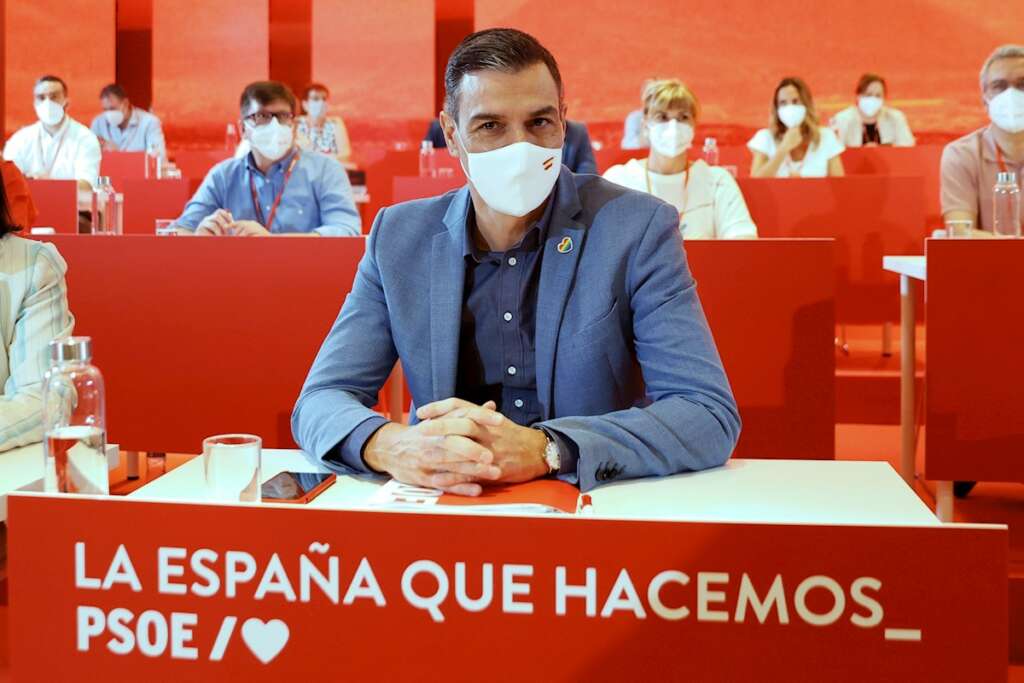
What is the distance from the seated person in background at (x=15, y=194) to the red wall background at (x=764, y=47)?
9341mm

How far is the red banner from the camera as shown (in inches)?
29.8

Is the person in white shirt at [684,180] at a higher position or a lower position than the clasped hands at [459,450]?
higher

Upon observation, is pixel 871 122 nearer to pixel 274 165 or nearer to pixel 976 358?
pixel 274 165

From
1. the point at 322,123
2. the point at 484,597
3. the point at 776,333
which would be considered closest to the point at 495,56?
the point at 484,597

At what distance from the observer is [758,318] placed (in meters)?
2.87

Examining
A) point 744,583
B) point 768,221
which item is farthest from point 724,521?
point 768,221

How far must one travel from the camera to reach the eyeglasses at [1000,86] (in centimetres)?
376

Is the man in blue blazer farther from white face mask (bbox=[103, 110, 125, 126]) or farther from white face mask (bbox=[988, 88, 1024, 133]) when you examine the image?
white face mask (bbox=[103, 110, 125, 126])

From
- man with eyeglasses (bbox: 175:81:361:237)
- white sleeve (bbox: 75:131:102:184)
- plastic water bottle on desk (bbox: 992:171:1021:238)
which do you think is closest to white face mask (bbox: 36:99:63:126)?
white sleeve (bbox: 75:131:102:184)

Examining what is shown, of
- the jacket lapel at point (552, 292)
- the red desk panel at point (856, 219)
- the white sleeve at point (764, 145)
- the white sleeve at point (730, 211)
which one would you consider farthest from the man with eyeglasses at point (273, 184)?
the white sleeve at point (764, 145)

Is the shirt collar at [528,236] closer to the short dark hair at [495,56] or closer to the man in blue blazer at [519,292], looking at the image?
the man in blue blazer at [519,292]

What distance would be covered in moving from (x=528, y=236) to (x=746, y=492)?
22.8 inches

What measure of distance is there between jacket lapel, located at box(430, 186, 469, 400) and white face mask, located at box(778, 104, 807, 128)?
5.07 m

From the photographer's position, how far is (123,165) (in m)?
6.73
